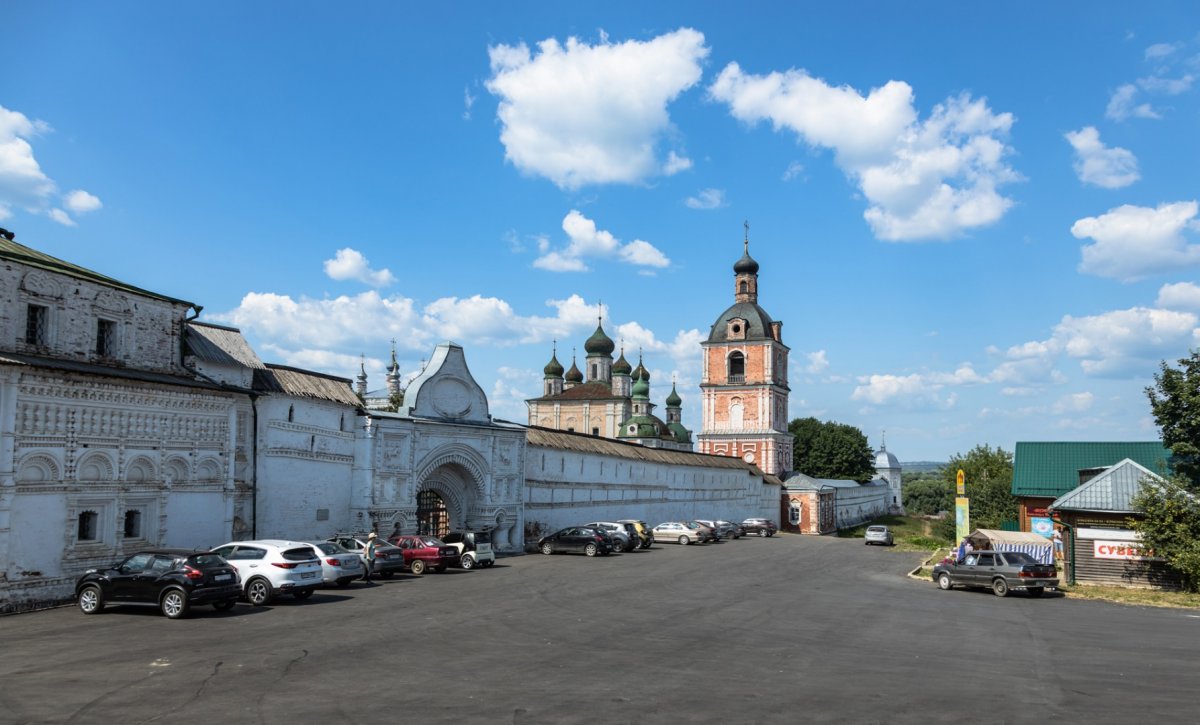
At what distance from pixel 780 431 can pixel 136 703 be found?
78.0 m

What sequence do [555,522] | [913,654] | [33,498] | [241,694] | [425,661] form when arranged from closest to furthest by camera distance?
[241,694]
[425,661]
[913,654]
[33,498]
[555,522]

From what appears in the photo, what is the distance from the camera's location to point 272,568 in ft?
63.6

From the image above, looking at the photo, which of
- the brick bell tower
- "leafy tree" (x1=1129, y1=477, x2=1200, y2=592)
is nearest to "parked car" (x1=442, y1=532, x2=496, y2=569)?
"leafy tree" (x1=1129, y1=477, x2=1200, y2=592)

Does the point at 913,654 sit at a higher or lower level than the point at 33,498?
lower

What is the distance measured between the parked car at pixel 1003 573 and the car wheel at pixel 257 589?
19.8 metres

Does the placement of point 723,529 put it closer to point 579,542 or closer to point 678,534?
point 678,534

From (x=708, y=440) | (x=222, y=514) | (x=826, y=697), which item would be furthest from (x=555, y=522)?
(x=708, y=440)

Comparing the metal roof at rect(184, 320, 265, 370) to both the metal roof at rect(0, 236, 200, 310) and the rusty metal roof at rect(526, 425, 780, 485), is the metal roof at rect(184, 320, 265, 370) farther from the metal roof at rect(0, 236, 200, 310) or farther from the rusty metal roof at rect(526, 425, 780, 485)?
the rusty metal roof at rect(526, 425, 780, 485)

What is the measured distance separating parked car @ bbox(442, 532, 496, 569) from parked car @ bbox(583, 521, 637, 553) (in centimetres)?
951

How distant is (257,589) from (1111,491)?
25840mm

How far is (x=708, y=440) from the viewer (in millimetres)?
86000

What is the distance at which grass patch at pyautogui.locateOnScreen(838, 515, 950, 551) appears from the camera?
51.9 meters

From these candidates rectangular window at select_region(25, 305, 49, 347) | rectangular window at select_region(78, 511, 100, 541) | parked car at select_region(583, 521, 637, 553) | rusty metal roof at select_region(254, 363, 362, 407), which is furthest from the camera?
parked car at select_region(583, 521, 637, 553)

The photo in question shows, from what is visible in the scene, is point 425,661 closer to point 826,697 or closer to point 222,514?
point 826,697
